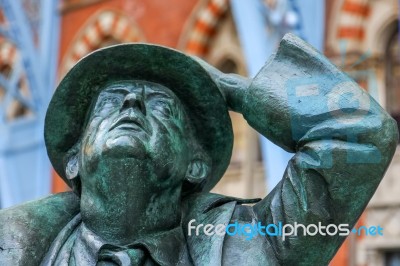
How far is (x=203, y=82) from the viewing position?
196cm

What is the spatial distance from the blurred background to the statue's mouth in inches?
203

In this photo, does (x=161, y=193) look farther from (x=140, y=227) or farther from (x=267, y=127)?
(x=267, y=127)

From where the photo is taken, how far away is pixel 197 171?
196cm

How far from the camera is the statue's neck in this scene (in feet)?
5.98

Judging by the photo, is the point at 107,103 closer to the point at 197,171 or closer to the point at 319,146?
the point at 197,171

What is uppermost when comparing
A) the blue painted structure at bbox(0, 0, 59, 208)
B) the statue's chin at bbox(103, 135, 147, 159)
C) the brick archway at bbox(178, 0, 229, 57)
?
the statue's chin at bbox(103, 135, 147, 159)

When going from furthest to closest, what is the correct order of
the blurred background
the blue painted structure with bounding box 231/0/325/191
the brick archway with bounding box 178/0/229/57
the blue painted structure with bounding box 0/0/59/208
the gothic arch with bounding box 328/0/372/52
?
the blue painted structure with bounding box 0/0/59/208 < the brick archway with bounding box 178/0/229/57 < the gothic arch with bounding box 328/0/372/52 < the blurred background < the blue painted structure with bounding box 231/0/325/191

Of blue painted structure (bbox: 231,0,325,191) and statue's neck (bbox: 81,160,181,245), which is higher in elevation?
statue's neck (bbox: 81,160,181,245)

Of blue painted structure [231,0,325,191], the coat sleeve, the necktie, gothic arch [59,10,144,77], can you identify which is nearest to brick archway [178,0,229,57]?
gothic arch [59,10,144,77]

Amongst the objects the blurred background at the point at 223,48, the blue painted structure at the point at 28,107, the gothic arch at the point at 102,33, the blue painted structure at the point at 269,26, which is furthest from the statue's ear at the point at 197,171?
the gothic arch at the point at 102,33

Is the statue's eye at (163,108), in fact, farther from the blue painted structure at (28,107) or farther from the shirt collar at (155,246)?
the blue painted structure at (28,107)

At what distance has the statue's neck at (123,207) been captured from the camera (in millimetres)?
1823

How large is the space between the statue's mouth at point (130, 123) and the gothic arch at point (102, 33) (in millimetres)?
9079

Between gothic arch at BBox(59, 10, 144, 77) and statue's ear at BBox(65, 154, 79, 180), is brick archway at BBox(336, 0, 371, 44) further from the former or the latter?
statue's ear at BBox(65, 154, 79, 180)
